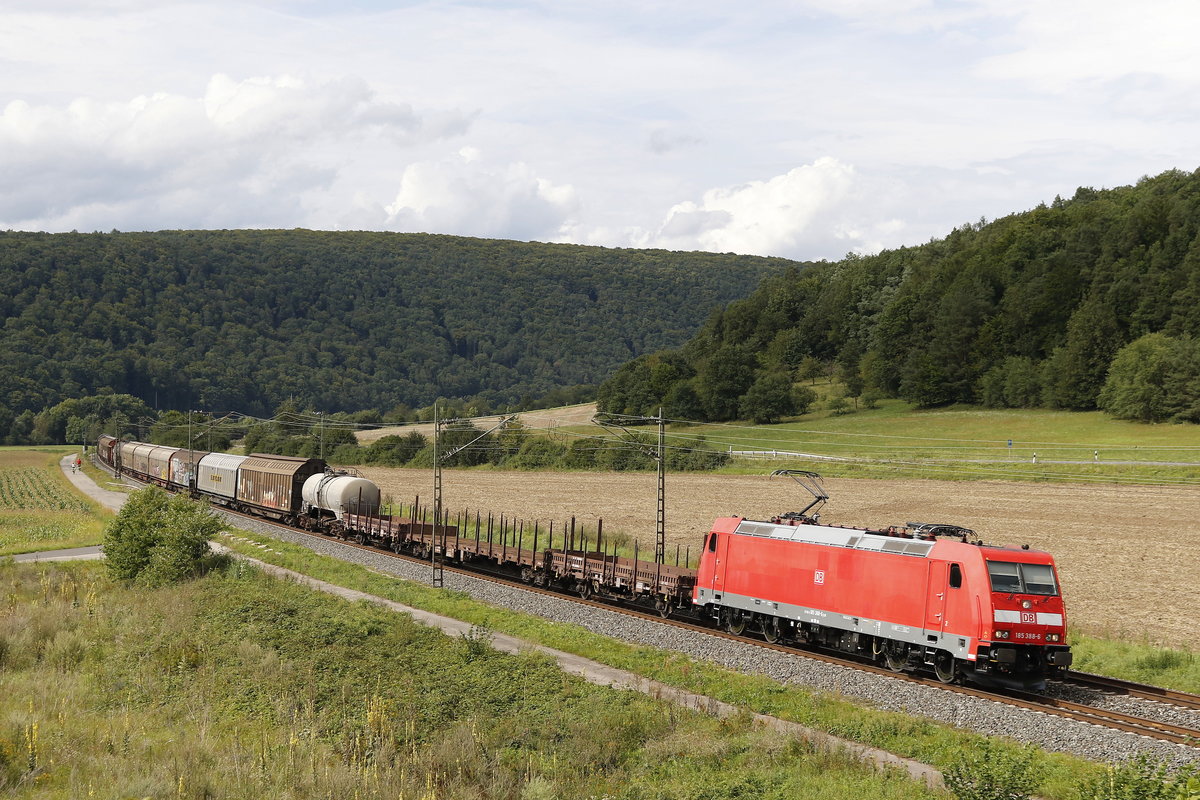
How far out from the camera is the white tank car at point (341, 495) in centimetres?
5416

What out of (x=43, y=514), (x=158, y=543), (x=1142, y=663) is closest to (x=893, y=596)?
(x=1142, y=663)

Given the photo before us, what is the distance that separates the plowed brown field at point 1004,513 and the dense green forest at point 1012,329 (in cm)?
2607

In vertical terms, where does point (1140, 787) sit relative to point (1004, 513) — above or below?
above

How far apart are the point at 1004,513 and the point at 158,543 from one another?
40882 mm

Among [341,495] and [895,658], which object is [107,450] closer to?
[341,495]

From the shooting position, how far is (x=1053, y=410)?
89562mm

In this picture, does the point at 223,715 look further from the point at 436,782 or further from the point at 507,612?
the point at 507,612

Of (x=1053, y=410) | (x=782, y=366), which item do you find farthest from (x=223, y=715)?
(x=782, y=366)

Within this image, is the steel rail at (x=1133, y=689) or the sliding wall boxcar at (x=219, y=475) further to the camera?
the sliding wall boxcar at (x=219, y=475)

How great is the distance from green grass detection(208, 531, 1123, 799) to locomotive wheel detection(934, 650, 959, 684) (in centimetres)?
391

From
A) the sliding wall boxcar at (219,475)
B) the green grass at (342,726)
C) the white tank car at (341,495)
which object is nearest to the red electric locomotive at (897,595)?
the green grass at (342,726)

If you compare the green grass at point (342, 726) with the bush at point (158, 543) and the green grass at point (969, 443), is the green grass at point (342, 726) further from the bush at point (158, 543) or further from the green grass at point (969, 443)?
the green grass at point (969, 443)

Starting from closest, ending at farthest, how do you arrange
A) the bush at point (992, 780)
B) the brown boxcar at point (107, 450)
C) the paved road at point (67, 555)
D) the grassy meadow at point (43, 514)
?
the bush at point (992, 780) → the paved road at point (67, 555) → the grassy meadow at point (43, 514) → the brown boxcar at point (107, 450)

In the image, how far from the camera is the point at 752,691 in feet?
69.8
